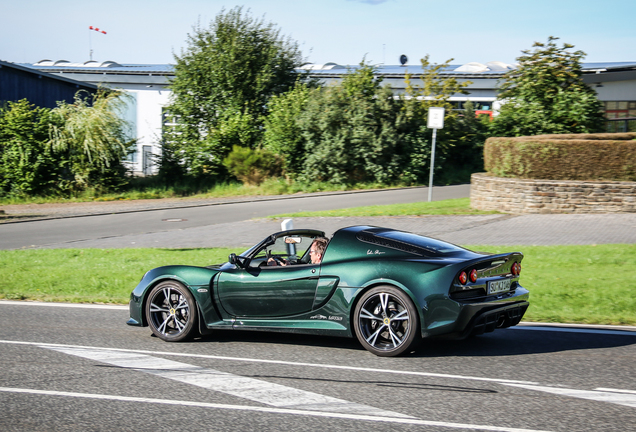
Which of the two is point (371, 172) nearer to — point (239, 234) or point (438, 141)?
point (438, 141)

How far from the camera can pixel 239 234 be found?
16.8 meters

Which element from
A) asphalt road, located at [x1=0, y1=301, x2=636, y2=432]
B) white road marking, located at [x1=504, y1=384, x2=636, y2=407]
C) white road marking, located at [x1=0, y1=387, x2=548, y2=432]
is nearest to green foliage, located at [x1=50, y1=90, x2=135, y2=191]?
asphalt road, located at [x1=0, y1=301, x2=636, y2=432]

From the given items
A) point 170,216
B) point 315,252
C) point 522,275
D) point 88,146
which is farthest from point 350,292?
point 88,146

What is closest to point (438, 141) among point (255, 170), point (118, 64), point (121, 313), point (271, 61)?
point (255, 170)

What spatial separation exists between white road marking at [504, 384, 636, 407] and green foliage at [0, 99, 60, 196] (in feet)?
90.2

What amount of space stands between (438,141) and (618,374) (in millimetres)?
23837

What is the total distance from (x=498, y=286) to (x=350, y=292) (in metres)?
1.38

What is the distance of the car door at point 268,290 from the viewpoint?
20.8 ft

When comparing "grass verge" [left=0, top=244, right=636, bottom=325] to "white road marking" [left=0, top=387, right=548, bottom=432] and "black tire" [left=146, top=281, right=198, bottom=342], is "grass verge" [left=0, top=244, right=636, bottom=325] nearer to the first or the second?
"black tire" [left=146, top=281, right=198, bottom=342]

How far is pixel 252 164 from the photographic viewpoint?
2959 centimetres

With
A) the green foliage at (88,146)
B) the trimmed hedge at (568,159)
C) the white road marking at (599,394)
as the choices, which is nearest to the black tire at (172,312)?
the white road marking at (599,394)

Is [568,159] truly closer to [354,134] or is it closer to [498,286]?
[498,286]

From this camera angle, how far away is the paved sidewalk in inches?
524

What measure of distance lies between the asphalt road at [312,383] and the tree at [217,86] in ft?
84.4
